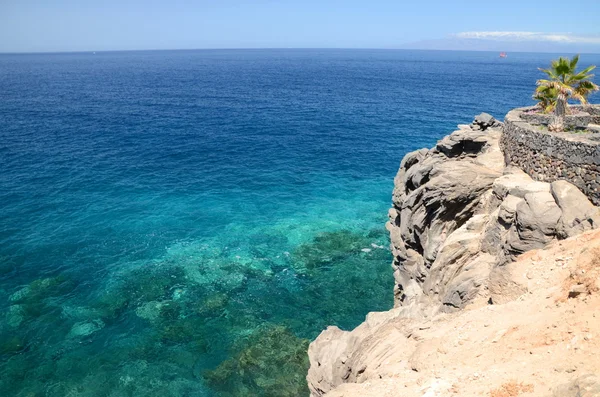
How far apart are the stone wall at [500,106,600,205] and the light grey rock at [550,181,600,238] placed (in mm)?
629

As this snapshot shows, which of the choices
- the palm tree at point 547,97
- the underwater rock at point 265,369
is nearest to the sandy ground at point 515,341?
the underwater rock at point 265,369

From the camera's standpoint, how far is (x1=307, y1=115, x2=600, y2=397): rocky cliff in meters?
15.2

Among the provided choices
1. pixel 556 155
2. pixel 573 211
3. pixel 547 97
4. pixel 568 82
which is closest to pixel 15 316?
pixel 573 211

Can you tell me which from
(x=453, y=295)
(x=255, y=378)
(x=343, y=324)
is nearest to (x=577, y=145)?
(x=453, y=295)

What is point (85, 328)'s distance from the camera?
1351 inches

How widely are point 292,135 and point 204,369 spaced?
59.9m

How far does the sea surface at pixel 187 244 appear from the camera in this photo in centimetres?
3148

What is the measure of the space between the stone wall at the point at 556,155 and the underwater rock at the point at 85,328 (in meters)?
34.9

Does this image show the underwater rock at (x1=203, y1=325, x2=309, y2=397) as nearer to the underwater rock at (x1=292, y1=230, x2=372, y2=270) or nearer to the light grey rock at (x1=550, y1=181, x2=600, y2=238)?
the underwater rock at (x1=292, y1=230, x2=372, y2=270)

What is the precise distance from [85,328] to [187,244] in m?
14.7

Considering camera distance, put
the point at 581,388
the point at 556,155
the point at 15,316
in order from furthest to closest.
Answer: the point at 15,316
the point at 556,155
the point at 581,388

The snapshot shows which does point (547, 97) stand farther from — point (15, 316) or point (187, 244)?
point (15, 316)

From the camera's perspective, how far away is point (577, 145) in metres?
22.8

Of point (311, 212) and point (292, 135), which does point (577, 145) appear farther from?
point (292, 135)
